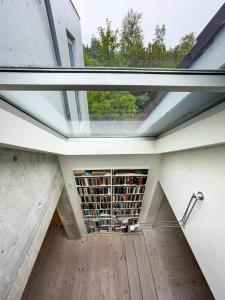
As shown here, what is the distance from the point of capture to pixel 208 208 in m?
1.04

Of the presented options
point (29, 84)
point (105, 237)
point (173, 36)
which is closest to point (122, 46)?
point (173, 36)

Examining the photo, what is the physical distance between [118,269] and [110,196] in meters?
1.28

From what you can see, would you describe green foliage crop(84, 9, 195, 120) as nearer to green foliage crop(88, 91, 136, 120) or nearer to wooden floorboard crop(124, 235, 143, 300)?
green foliage crop(88, 91, 136, 120)

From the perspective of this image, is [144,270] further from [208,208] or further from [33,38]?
[33,38]

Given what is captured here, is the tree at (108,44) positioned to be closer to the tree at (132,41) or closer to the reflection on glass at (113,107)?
the tree at (132,41)

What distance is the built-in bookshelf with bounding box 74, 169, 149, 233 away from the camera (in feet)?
7.28

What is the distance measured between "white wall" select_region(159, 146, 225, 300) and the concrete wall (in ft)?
4.58

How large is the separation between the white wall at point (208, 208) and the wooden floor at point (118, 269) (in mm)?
1564

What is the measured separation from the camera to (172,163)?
170 cm

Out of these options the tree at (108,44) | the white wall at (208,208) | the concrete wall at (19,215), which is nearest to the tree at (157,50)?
the tree at (108,44)

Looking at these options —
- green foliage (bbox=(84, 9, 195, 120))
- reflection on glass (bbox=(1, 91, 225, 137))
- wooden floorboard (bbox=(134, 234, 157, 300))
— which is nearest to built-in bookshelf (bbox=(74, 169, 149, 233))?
wooden floorboard (bbox=(134, 234, 157, 300))

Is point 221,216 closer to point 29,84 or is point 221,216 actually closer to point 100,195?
point 29,84

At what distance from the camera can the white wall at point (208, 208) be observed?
92 centimetres

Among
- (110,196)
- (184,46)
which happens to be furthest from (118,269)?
(184,46)
